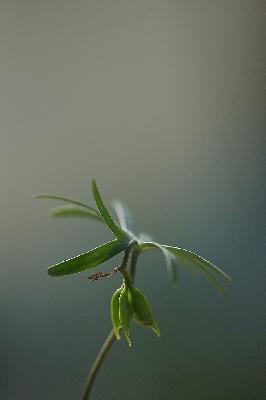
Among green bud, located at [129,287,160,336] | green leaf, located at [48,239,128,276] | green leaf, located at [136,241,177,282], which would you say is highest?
green leaf, located at [48,239,128,276]

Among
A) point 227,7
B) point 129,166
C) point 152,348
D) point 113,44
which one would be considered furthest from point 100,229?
point 227,7

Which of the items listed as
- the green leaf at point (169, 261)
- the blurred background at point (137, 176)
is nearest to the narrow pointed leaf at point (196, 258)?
the green leaf at point (169, 261)

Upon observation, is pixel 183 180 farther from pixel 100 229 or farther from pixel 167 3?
pixel 167 3

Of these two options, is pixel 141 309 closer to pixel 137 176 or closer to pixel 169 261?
pixel 169 261

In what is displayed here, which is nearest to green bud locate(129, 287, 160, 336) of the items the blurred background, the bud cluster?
the bud cluster

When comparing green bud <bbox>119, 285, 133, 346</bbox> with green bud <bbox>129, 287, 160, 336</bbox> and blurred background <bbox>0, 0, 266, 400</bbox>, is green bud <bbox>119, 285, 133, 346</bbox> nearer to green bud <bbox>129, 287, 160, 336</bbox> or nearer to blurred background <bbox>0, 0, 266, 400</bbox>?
green bud <bbox>129, 287, 160, 336</bbox>

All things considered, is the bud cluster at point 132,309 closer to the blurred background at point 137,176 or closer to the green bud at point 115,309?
the green bud at point 115,309
